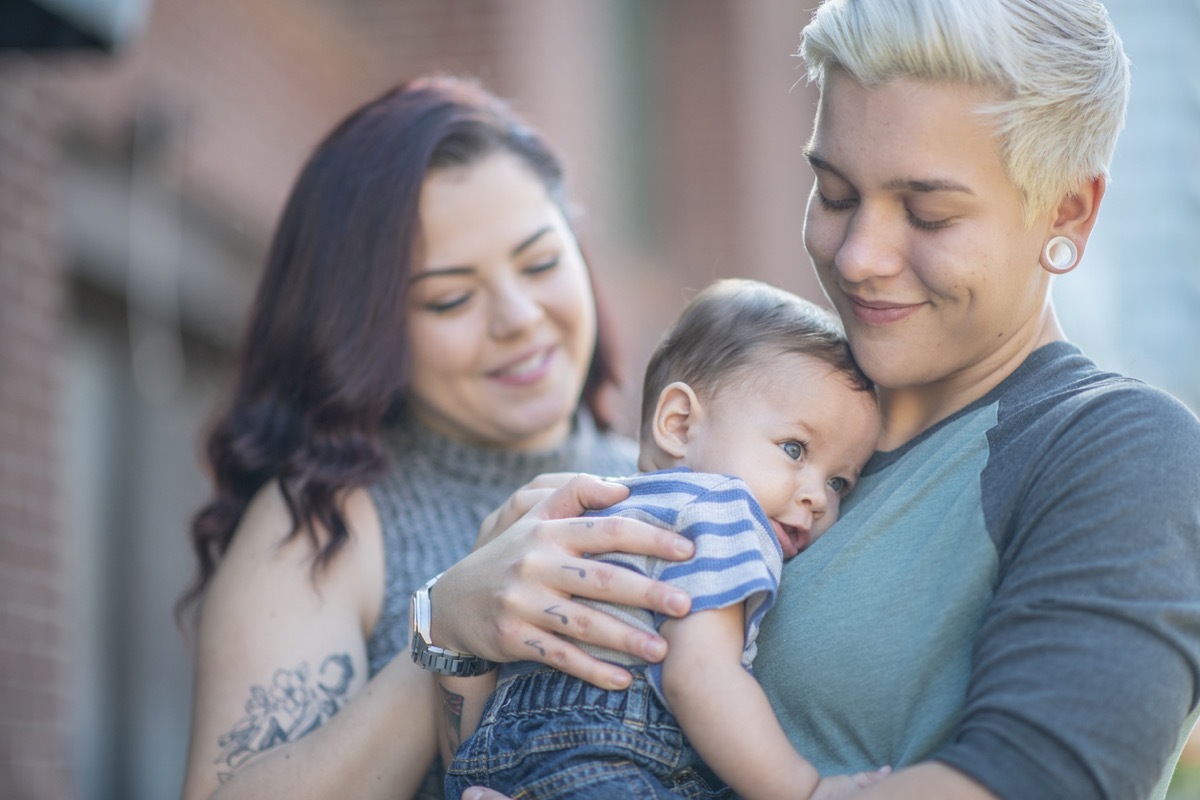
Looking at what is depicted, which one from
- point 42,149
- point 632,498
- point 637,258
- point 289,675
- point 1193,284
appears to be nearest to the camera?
point 632,498

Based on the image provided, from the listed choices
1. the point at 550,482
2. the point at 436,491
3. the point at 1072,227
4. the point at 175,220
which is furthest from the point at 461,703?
the point at 175,220

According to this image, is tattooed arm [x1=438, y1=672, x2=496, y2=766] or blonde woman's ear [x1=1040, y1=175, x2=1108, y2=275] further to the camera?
tattooed arm [x1=438, y1=672, x2=496, y2=766]

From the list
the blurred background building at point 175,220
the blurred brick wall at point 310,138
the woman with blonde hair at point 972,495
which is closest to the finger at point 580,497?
the woman with blonde hair at point 972,495

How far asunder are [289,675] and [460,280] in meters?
0.99

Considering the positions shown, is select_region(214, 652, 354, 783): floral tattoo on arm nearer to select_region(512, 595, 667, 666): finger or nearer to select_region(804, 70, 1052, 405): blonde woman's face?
select_region(512, 595, 667, 666): finger

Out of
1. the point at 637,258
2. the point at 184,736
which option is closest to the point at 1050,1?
the point at 184,736

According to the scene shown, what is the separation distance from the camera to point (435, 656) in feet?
7.48

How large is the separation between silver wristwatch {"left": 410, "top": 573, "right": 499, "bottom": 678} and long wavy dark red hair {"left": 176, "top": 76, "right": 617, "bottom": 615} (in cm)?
65

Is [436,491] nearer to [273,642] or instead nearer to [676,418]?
[273,642]

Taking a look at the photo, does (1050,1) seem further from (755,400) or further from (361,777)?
(361,777)

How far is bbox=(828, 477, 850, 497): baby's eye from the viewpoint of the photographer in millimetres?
2265

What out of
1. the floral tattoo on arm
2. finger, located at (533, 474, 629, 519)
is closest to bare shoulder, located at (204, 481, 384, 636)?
the floral tattoo on arm

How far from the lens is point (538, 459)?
131 inches

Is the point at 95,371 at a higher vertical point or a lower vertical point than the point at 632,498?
lower
